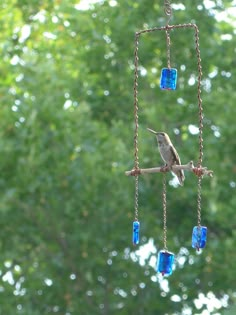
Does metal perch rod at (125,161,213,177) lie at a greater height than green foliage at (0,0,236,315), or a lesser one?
greater

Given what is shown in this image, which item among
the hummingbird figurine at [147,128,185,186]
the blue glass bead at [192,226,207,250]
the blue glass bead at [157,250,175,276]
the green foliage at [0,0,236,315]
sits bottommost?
the green foliage at [0,0,236,315]

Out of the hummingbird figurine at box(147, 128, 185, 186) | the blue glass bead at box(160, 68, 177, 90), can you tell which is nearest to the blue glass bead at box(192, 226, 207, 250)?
the hummingbird figurine at box(147, 128, 185, 186)

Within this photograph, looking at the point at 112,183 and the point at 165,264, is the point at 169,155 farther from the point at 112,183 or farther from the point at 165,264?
the point at 112,183

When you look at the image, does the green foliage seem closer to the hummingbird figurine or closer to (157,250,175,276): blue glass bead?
the hummingbird figurine

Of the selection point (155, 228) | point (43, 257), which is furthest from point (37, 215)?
point (155, 228)

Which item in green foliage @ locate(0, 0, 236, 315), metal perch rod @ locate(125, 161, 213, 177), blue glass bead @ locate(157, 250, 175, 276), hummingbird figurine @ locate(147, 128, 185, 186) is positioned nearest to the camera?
metal perch rod @ locate(125, 161, 213, 177)

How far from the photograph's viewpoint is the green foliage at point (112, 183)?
30.6 ft

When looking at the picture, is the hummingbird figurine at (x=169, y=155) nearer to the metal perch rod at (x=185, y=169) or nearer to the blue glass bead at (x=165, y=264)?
the metal perch rod at (x=185, y=169)

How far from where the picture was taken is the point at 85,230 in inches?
372

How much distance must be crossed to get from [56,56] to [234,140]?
239cm

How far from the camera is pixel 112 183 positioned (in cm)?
934

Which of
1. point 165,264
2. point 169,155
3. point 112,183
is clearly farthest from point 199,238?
point 112,183

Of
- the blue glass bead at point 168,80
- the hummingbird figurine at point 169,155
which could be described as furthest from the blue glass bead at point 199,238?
the blue glass bead at point 168,80

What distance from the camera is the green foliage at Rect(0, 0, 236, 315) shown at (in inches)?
367
